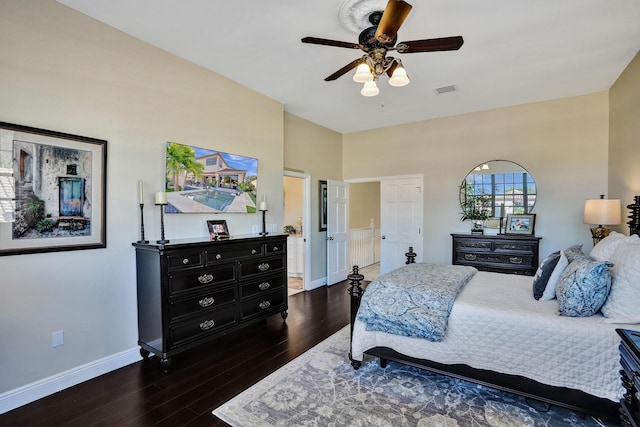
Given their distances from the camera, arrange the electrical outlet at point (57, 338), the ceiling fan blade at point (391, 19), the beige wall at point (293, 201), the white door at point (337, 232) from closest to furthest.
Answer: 1. the ceiling fan blade at point (391, 19)
2. the electrical outlet at point (57, 338)
3. the white door at point (337, 232)
4. the beige wall at point (293, 201)

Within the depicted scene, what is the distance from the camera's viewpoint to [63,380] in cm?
252

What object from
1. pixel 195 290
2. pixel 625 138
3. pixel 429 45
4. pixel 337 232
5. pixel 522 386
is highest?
pixel 429 45

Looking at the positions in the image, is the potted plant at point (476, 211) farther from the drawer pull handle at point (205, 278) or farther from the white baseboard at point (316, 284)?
the drawer pull handle at point (205, 278)

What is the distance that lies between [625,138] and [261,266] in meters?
4.48

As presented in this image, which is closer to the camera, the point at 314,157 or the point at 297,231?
the point at 314,157

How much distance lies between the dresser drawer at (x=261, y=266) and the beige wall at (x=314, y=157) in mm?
1697

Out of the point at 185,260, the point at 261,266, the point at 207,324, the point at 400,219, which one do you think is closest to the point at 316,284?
the point at 400,219

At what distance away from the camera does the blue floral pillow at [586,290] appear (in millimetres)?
2008

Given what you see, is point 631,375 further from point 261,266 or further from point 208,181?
point 208,181

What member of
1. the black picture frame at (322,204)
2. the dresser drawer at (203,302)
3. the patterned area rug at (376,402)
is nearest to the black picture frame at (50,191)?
the dresser drawer at (203,302)

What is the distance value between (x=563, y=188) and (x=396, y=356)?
3830 mm

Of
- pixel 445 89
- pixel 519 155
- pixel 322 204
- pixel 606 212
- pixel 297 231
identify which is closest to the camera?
pixel 606 212

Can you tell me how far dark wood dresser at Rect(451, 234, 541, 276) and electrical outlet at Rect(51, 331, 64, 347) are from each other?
15.8 feet

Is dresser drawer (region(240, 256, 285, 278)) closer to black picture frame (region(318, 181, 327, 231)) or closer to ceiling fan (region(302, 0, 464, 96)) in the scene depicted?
black picture frame (region(318, 181, 327, 231))
